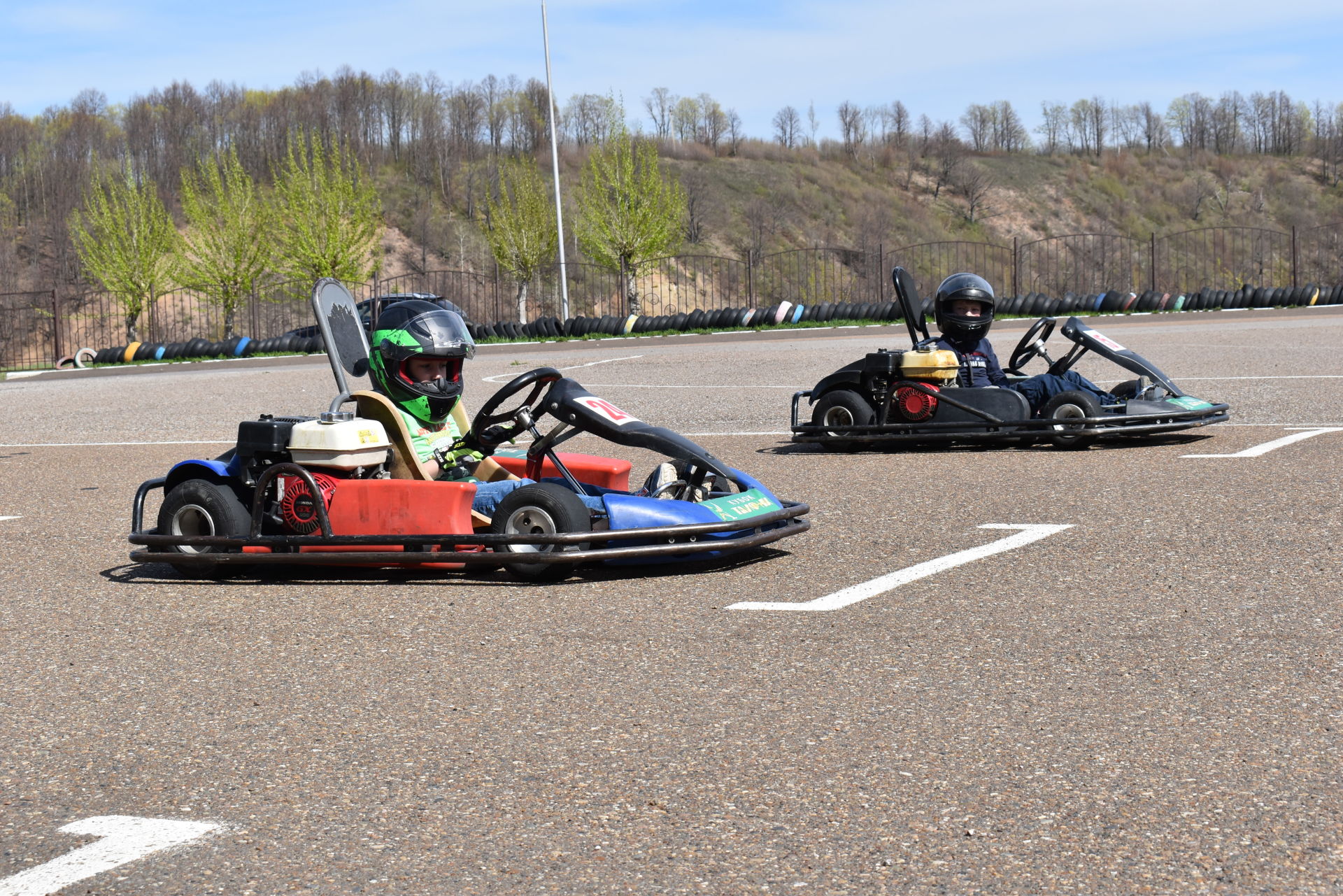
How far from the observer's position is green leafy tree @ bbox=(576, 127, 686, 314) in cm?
4162

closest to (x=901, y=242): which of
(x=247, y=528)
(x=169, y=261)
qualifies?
(x=169, y=261)

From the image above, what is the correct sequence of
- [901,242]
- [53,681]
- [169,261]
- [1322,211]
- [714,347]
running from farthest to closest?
1. [1322,211]
2. [901,242]
3. [169,261]
4. [714,347]
5. [53,681]

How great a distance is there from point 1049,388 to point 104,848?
7862 mm

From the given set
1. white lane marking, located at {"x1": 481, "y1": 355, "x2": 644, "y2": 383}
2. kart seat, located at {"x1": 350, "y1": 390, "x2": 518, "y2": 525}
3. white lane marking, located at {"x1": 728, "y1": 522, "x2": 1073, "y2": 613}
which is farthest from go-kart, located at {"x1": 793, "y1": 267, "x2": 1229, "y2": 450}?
white lane marking, located at {"x1": 481, "y1": 355, "x2": 644, "y2": 383}

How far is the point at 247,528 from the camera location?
608 cm

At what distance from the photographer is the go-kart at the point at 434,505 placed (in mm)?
5594

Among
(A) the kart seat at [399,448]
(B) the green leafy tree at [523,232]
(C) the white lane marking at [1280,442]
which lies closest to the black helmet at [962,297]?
(C) the white lane marking at [1280,442]

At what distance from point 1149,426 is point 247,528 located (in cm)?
593

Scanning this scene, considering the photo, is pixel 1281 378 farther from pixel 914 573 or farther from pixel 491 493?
pixel 491 493

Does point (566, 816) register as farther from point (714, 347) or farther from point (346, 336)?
point (714, 347)

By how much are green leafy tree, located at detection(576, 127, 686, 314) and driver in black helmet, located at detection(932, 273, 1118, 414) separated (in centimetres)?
3018

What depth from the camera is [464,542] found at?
559cm

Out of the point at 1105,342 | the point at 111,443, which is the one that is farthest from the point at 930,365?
the point at 111,443

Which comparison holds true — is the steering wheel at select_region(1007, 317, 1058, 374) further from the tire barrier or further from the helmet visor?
the tire barrier
